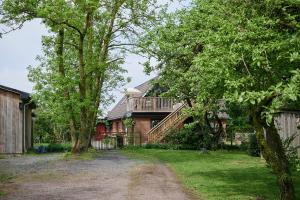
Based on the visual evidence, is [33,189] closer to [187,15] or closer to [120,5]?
[187,15]

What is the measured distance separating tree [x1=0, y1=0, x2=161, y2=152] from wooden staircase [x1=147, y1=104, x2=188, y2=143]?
10298 mm

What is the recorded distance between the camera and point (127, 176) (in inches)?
668

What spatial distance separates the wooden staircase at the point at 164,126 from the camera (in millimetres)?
43469

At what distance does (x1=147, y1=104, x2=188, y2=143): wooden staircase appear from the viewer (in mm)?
43469

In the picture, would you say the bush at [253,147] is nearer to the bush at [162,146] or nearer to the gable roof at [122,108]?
the bush at [162,146]

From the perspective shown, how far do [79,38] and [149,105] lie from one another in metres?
18.1

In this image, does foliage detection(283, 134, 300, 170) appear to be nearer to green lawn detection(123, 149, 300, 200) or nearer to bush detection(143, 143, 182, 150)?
green lawn detection(123, 149, 300, 200)

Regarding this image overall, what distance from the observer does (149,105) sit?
156ft

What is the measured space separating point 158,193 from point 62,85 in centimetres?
1573

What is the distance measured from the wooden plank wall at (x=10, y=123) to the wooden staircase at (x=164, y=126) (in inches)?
566

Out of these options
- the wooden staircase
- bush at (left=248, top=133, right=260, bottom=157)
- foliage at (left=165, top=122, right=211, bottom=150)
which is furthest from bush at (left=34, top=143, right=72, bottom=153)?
bush at (left=248, top=133, right=260, bottom=157)

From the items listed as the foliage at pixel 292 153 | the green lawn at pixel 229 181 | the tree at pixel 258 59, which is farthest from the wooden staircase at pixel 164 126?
the tree at pixel 258 59

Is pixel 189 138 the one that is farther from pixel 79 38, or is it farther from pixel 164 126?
pixel 79 38

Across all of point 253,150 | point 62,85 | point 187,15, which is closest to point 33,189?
point 187,15
